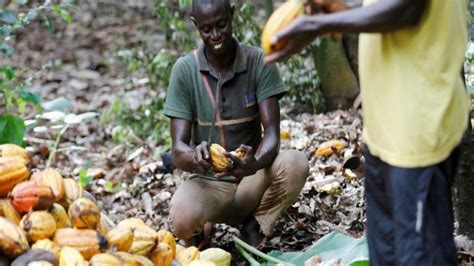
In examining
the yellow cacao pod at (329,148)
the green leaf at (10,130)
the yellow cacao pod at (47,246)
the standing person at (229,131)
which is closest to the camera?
the yellow cacao pod at (47,246)

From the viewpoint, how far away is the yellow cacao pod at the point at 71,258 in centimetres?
300

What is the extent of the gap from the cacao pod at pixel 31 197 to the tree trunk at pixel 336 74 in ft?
11.1

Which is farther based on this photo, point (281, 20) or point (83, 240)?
point (83, 240)

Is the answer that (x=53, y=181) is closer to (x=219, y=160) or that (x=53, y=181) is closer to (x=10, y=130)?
(x=219, y=160)

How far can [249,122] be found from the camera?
4.02 metres

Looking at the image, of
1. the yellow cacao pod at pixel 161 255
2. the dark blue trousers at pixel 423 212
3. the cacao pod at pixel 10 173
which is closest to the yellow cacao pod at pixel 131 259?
the yellow cacao pod at pixel 161 255

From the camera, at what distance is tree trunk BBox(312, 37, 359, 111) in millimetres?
6191

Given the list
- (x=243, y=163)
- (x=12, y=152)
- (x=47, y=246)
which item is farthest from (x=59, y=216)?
(x=243, y=163)

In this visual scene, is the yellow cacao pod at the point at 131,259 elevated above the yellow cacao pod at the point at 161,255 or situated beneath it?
elevated above

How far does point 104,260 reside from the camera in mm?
3043

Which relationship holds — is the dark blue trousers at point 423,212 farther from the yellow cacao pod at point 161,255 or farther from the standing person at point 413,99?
the yellow cacao pod at point 161,255

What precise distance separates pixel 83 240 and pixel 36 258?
0.22m

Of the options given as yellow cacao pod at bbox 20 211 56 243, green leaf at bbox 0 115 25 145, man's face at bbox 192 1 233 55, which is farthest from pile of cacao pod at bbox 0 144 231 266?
green leaf at bbox 0 115 25 145

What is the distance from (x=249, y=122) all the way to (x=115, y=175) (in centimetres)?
225
